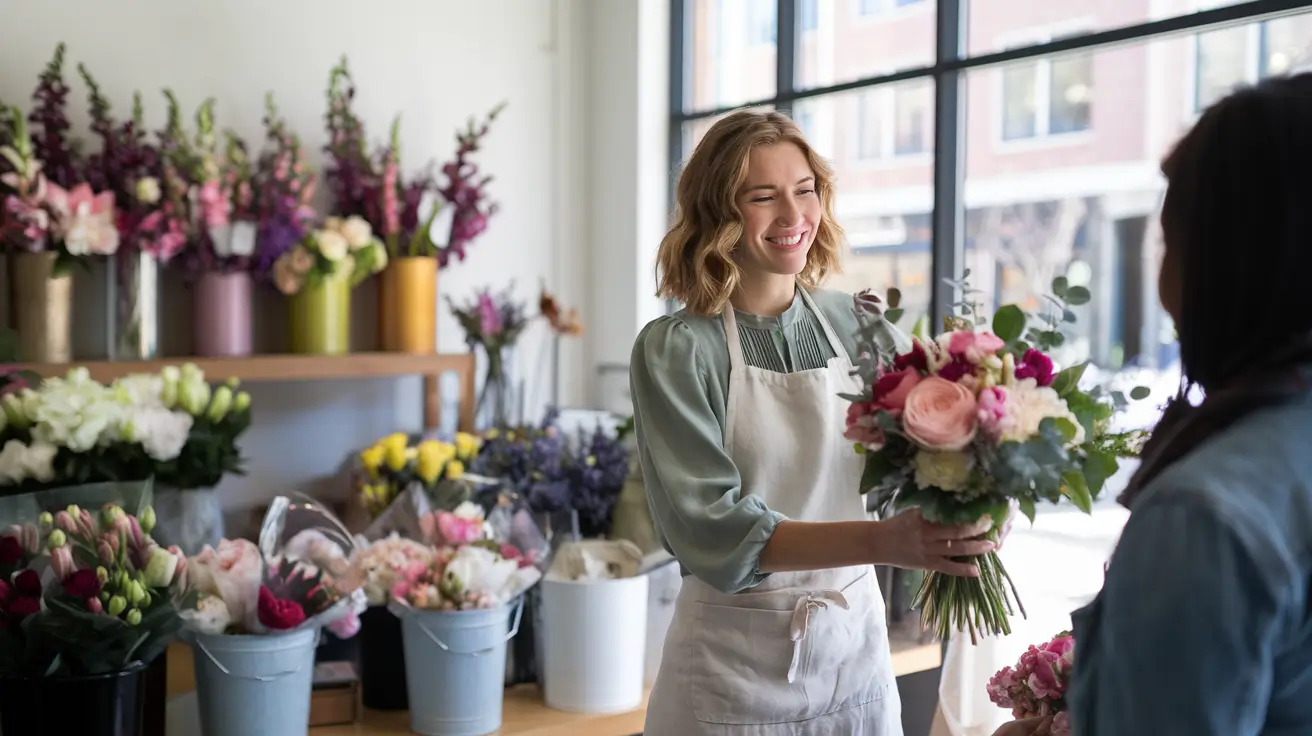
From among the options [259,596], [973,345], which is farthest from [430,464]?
[973,345]

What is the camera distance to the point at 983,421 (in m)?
1.10

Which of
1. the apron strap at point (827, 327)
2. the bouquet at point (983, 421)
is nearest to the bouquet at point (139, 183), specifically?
the apron strap at point (827, 327)

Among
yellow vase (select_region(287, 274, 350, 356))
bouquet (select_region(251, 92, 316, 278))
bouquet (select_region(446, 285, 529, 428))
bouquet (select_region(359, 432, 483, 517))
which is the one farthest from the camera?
bouquet (select_region(446, 285, 529, 428))

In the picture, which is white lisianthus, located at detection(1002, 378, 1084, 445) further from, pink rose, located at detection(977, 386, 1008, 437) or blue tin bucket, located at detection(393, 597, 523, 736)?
blue tin bucket, located at detection(393, 597, 523, 736)

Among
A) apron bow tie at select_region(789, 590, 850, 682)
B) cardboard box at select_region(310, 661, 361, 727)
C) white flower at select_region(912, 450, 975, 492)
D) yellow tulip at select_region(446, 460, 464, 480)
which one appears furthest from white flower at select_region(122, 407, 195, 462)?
white flower at select_region(912, 450, 975, 492)

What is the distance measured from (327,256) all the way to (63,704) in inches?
57.9

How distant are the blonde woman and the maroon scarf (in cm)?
64

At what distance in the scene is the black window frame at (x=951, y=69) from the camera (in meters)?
2.40

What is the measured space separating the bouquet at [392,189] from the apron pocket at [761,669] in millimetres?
1835

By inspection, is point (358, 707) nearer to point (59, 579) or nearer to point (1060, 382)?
point (59, 579)

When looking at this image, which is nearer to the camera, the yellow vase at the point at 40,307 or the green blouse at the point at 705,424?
the green blouse at the point at 705,424

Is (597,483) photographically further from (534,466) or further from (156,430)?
(156,430)

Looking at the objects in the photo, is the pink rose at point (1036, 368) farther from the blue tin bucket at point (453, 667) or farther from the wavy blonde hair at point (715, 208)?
the blue tin bucket at point (453, 667)

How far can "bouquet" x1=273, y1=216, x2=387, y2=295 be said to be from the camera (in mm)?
2900
